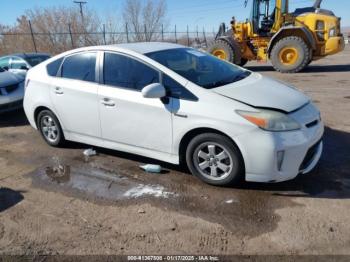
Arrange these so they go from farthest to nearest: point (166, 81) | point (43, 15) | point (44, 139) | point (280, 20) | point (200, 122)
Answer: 1. point (43, 15)
2. point (280, 20)
3. point (44, 139)
4. point (166, 81)
5. point (200, 122)

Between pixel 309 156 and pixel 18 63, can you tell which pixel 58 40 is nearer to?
pixel 18 63

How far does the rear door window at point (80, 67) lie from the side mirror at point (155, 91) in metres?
1.13

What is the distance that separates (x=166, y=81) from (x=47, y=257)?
2.20 meters

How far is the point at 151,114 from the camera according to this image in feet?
13.1

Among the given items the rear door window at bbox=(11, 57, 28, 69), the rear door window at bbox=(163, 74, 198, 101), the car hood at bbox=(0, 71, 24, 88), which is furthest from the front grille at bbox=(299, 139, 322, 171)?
the rear door window at bbox=(11, 57, 28, 69)

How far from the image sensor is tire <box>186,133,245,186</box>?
Answer: 11.8 feet

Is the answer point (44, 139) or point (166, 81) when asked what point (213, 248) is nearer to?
point (166, 81)

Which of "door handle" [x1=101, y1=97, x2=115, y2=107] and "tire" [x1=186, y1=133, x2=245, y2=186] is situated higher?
"door handle" [x1=101, y1=97, x2=115, y2=107]

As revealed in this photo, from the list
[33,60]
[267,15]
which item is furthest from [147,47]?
[267,15]

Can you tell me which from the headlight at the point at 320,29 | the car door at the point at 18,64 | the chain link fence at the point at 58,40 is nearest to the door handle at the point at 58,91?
the car door at the point at 18,64

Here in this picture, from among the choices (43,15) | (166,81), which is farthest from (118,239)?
(43,15)

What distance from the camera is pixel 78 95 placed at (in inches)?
184

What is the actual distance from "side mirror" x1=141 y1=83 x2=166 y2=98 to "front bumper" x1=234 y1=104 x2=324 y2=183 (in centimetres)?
97

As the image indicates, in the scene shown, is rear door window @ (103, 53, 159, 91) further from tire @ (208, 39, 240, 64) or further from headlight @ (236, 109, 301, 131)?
tire @ (208, 39, 240, 64)
